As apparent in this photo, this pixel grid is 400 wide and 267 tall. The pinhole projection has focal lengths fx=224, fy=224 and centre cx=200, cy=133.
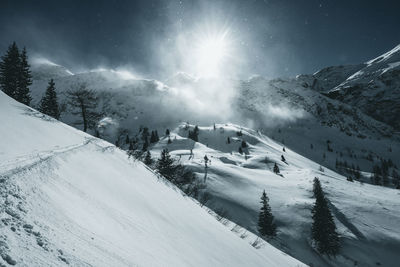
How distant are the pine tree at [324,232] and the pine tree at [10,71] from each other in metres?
58.8

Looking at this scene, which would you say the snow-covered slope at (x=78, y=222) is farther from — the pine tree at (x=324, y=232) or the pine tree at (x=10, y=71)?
the pine tree at (x=10, y=71)

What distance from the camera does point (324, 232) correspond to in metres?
39.7

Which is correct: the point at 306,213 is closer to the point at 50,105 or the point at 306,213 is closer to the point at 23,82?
the point at 50,105

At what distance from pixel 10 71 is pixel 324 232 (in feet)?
211

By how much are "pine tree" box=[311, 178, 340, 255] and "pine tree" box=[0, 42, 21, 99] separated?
58.8 meters

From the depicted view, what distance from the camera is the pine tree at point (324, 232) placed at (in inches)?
1551

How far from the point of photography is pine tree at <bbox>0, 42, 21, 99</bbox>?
4051 cm

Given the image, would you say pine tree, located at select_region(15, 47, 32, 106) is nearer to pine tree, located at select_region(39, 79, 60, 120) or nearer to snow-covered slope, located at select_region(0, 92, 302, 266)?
pine tree, located at select_region(39, 79, 60, 120)

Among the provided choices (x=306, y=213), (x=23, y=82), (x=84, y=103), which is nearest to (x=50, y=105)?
(x=23, y=82)

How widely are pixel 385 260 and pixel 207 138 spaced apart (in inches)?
5445

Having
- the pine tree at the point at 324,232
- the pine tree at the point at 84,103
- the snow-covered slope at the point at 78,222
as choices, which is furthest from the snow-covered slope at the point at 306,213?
the snow-covered slope at the point at 78,222

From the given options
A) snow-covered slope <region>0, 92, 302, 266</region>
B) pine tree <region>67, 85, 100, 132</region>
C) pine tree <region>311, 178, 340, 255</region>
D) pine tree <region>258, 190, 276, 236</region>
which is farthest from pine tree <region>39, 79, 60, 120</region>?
pine tree <region>311, 178, 340, 255</region>

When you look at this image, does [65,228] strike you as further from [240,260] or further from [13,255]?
[240,260]

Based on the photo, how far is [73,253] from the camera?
9.01 ft
